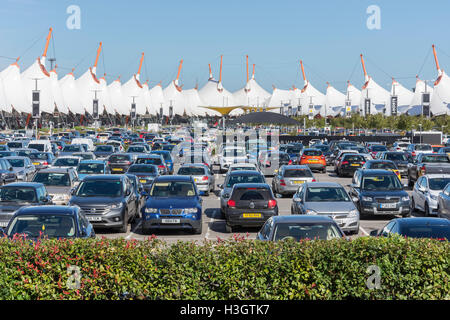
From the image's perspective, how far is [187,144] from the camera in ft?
183

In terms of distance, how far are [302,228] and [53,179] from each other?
45.6 ft

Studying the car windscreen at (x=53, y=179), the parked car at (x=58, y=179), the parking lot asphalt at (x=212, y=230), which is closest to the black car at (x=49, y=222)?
the parking lot asphalt at (x=212, y=230)

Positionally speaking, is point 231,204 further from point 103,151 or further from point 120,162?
point 103,151

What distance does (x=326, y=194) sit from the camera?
19797 millimetres

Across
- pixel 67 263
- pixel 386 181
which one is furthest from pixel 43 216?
pixel 386 181

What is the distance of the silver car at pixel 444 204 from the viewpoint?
20.1 meters

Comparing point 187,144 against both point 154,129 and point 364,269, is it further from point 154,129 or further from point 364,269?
point 154,129

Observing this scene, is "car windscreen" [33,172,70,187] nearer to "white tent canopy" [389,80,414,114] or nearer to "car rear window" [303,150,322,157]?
"car rear window" [303,150,322,157]

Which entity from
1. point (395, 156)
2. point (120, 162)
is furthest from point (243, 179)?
point (395, 156)

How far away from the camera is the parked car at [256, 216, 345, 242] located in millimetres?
12352

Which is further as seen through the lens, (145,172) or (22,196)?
(145,172)

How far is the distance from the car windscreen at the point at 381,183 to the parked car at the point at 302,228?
1091 centimetres

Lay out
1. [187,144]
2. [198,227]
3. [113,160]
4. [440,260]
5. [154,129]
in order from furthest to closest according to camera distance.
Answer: [154,129] → [187,144] → [113,160] → [198,227] → [440,260]
